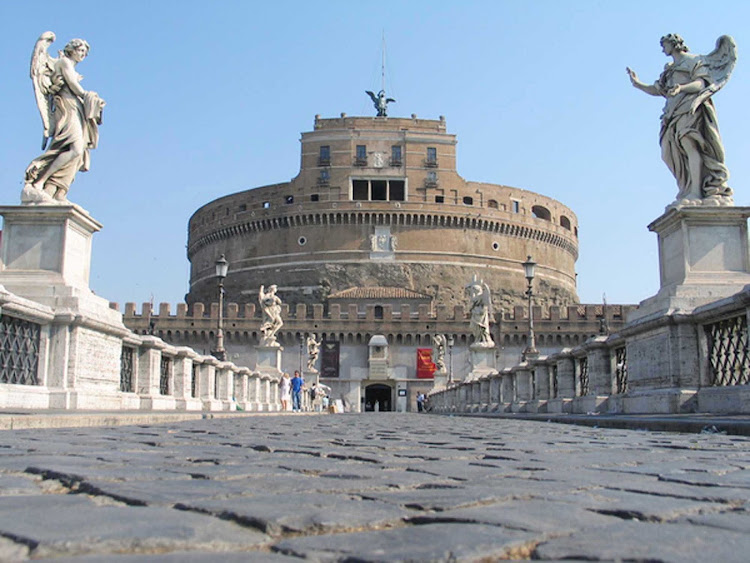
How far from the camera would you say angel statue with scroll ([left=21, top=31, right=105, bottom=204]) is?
773 centimetres

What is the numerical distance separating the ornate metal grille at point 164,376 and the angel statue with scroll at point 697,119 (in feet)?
23.0

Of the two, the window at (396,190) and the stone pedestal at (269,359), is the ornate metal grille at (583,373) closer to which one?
the stone pedestal at (269,359)

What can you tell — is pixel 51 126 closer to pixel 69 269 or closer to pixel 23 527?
pixel 69 269

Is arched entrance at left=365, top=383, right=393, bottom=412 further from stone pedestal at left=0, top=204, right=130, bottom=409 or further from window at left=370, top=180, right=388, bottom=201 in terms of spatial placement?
stone pedestal at left=0, top=204, right=130, bottom=409

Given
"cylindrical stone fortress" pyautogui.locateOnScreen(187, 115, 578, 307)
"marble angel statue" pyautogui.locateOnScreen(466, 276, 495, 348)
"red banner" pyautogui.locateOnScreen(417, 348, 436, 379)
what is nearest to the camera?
"marble angel statue" pyautogui.locateOnScreen(466, 276, 495, 348)

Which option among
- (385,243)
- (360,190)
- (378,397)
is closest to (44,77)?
(378,397)

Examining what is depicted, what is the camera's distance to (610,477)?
2623 mm

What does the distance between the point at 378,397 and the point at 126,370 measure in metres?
40.1

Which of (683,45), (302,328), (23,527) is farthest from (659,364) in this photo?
(302,328)

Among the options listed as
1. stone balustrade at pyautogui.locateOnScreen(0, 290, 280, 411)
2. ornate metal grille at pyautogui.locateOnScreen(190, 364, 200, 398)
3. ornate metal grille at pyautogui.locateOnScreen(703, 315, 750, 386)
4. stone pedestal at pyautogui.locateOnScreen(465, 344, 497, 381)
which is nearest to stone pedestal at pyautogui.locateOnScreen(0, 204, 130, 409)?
stone balustrade at pyautogui.locateOnScreen(0, 290, 280, 411)

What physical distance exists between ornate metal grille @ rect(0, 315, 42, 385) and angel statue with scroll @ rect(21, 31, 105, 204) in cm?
144

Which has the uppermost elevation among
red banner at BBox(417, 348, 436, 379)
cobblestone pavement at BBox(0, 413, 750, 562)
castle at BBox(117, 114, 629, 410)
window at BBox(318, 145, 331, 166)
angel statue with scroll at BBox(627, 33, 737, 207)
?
window at BBox(318, 145, 331, 166)

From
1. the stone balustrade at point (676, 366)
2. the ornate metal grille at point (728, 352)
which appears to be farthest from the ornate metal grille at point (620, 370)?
the ornate metal grille at point (728, 352)

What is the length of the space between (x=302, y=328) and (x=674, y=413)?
4124cm
